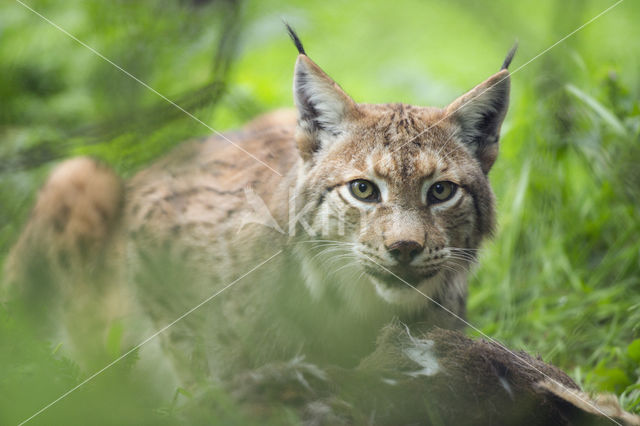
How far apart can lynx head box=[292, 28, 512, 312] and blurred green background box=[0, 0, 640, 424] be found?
494 millimetres

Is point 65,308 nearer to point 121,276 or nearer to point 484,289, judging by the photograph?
point 121,276

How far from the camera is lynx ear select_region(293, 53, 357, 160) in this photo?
125 inches

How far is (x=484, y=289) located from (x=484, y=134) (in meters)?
1.78

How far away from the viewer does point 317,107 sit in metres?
3.33

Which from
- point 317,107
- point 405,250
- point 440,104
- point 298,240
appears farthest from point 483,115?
point 440,104

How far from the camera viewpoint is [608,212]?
459cm

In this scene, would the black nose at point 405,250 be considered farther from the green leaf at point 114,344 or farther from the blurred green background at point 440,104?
the green leaf at point 114,344

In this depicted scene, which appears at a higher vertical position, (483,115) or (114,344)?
(483,115)

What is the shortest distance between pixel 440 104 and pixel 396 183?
398 centimetres

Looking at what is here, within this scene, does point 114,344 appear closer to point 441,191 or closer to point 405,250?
point 405,250

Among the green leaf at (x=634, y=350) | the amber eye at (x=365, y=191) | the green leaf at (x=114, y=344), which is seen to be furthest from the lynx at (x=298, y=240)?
the green leaf at (x=634, y=350)

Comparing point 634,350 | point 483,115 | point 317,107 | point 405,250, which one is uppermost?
point 317,107

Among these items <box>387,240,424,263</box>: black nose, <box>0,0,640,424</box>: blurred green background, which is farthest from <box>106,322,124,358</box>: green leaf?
<box>387,240,424,263</box>: black nose

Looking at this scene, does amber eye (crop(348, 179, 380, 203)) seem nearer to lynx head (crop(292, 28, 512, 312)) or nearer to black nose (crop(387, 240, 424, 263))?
lynx head (crop(292, 28, 512, 312))
